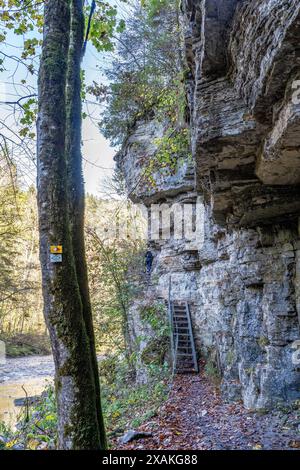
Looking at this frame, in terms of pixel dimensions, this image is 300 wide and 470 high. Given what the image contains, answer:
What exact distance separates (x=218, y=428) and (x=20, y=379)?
13675mm

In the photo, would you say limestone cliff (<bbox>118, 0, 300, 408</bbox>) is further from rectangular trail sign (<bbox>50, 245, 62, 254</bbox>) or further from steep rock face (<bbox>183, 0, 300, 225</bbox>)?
rectangular trail sign (<bbox>50, 245, 62, 254</bbox>)

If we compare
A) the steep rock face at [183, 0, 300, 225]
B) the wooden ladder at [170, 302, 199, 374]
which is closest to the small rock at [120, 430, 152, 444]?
the steep rock face at [183, 0, 300, 225]

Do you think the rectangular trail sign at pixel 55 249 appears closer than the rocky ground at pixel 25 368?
Yes

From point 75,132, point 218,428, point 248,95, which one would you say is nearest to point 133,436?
point 218,428

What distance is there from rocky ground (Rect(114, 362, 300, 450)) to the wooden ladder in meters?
2.73

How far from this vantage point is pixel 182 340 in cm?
1009

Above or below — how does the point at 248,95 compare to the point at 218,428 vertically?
above

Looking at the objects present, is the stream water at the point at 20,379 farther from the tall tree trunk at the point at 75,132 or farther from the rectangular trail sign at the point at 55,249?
the rectangular trail sign at the point at 55,249

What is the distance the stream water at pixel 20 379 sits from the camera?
11223mm

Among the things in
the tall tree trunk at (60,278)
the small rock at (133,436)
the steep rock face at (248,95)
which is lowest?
the small rock at (133,436)

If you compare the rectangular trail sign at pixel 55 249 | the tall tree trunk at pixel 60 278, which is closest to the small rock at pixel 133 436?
the tall tree trunk at pixel 60 278

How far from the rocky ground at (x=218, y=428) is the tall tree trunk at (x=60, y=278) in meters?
2.21

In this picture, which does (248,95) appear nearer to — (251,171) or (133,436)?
(251,171)
